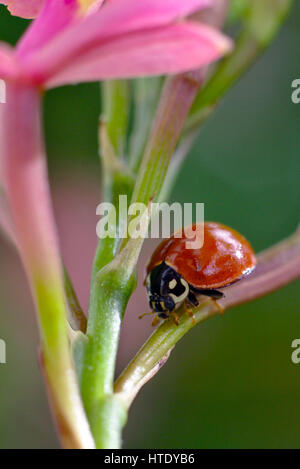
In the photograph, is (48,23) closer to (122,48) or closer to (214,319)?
(122,48)

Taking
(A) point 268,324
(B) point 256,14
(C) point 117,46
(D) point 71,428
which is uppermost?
(B) point 256,14

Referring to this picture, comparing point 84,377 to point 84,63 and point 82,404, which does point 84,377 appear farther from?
point 84,63

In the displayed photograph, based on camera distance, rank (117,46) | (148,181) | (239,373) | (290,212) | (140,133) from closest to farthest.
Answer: (117,46) → (148,181) → (140,133) → (239,373) → (290,212)

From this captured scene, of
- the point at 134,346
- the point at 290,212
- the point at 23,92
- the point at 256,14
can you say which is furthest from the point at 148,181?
the point at 290,212

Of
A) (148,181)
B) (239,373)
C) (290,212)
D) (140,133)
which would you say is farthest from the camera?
(290,212)

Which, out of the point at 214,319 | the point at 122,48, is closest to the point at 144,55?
the point at 122,48

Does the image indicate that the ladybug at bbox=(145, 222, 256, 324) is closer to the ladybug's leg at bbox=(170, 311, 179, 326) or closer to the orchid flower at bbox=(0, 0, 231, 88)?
the ladybug's leg at bbox=(170, 311, 179, 326)

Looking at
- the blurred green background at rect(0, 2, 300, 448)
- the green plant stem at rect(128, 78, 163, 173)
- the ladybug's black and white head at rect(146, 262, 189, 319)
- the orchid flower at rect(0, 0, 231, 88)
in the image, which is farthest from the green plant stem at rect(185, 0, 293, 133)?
the blurred green background at rect(0, 2, 300, 448)

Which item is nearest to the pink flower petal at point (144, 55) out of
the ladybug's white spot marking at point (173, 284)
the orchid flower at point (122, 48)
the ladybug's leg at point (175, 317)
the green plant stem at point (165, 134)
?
the orchid flower at point (122, 48)
